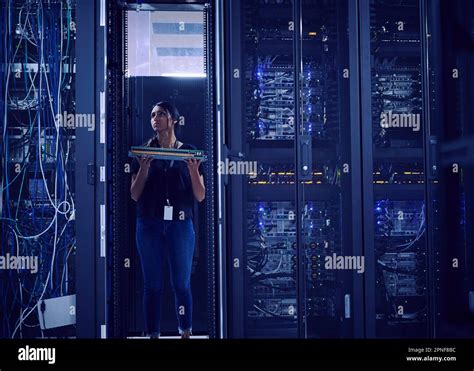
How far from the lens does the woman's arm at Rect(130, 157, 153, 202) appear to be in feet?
10.4

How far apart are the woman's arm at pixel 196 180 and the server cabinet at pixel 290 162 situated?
218 mm

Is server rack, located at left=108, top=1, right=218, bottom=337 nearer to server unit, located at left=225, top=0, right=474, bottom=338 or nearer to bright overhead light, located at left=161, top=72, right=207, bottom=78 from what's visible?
bright overhead light, located at left=161, top=72, right=207, bottom=78

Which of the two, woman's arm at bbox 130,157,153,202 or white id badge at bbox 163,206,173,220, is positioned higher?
woman's arm at bbox 130,157,153,202

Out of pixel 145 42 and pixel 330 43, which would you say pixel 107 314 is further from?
pixel 330 43

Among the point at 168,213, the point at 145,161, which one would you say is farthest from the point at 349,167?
the point at 145,161

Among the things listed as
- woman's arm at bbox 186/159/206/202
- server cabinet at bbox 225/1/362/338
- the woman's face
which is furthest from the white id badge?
the woman's face

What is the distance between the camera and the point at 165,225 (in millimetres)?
3182

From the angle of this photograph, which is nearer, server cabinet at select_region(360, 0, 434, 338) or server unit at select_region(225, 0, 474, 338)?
server unit at select_region(225, 0, 474, 338)

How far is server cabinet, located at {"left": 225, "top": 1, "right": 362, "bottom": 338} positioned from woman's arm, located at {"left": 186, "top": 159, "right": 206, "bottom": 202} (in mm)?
218

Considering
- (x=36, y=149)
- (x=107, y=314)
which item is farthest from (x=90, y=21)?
(x=107, y=314)

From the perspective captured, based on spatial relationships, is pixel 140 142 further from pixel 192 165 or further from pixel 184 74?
pixel 184 74

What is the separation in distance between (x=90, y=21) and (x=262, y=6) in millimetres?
1169

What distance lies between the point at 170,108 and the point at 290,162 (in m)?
0.90

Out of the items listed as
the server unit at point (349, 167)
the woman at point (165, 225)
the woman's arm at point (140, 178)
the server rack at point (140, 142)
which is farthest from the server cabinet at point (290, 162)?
the woman's arm at point (140, 178)
